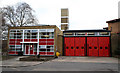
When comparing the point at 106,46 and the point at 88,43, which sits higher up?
the point at 88,43

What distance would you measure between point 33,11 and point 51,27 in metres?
13.9

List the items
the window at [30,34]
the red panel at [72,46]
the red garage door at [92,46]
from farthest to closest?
the red panel at [72,46]
the red garage door at [92,46]
the window at [30,34]

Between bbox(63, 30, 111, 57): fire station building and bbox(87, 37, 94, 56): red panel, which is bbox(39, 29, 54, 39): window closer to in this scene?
bbox(63, 30, 111, 57): fire station building

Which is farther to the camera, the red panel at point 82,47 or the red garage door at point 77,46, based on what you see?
the red garage door at point 77,46

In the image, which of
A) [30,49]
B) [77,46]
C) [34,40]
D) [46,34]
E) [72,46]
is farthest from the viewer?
[72,46]

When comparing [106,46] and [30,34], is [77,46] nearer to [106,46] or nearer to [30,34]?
[106,46]

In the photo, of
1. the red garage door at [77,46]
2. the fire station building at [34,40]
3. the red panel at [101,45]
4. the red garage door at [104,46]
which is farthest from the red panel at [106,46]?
the fire station building at [34,40]

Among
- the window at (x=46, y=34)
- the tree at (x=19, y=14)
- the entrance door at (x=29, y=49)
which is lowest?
the entrance door at (x=29, y=49)

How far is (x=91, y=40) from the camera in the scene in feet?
83.1

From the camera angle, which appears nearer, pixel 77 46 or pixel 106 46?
pixel 106 46

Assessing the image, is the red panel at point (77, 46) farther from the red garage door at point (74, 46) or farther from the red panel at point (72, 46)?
the red panel at point (72, 46)

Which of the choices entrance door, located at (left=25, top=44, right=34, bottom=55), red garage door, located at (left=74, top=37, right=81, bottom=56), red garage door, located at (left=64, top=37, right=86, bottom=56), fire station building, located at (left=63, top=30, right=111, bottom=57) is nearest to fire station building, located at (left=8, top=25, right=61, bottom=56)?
entrance door, located at (left=25, top=44, right=34, bottom=55)

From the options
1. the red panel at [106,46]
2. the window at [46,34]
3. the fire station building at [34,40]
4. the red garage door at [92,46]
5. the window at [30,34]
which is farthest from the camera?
the red garage door at [92,46]

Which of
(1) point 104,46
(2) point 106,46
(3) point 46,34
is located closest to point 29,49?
(3) point 46,34
